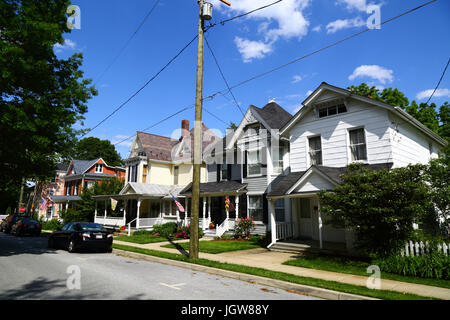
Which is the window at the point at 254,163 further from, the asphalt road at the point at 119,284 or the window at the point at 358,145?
the asphalt road at the point at 119,284

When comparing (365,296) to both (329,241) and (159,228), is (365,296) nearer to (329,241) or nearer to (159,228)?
(329,241)

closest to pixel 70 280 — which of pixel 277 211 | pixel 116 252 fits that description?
pixel 116 252

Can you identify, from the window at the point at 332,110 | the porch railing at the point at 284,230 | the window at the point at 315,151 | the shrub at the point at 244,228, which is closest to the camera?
the window at the point at 332,110

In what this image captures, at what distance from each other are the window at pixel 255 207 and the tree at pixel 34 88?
11986 mm

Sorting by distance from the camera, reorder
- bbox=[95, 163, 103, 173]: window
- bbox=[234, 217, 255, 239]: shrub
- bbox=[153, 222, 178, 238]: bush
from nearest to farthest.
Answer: bbox=[234, 217, 255, 239]: shrub < bbox=[153, 222, 178, 238]: bush < bbox=[95, 163, 103, 173]: window

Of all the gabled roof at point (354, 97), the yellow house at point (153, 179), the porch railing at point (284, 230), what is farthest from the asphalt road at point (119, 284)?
the yellow house at point (153, 179)

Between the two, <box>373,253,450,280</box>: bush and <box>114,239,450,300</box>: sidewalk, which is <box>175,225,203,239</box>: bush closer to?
<box>114,239,450,300</box>: sidewalk

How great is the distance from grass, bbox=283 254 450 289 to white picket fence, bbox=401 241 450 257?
1.18 m

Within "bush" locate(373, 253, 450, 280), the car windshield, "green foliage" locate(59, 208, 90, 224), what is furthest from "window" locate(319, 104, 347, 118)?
"green foliage" locate(59, 208, 90, 224)

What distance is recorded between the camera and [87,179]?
128 ft

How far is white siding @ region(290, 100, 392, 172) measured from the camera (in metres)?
13.3

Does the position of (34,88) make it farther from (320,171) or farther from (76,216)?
(76,216)

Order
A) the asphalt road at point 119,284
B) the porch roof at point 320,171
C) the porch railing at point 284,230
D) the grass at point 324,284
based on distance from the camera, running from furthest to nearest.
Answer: the porch railing at point 284,230 → the porch roof at point 320,171 → the grass at point 324,284 → the asphalt road at point 119,284

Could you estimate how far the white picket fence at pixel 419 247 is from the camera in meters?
8.75
